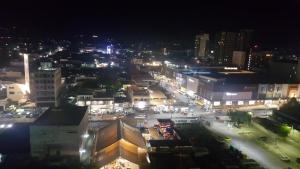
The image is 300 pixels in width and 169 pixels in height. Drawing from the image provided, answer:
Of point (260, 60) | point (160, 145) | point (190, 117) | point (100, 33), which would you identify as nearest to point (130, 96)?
point (190, 117)

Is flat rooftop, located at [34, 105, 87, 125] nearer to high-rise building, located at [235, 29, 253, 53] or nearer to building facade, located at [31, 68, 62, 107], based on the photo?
building facade, located at [31, 68, 62, 107]

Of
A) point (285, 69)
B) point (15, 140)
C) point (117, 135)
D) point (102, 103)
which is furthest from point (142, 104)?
point (285, 69)

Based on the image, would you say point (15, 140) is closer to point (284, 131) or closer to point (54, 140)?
point (54, 140)

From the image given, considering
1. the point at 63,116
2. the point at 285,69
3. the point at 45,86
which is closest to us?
the point at 63,116

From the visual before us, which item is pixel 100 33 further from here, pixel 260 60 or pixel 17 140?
pixel 17 140

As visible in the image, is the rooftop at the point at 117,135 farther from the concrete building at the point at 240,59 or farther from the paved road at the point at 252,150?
the concrete building at the point at 240,59

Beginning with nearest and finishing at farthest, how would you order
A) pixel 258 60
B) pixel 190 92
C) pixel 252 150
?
pixel 252 150, pixel 190 92, pixel 258 60

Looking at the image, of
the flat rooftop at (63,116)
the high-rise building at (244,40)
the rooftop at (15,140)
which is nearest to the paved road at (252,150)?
the flat rooftop at (63,116)
